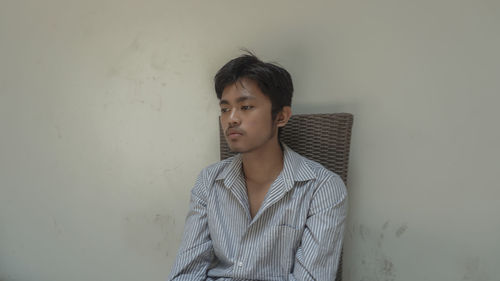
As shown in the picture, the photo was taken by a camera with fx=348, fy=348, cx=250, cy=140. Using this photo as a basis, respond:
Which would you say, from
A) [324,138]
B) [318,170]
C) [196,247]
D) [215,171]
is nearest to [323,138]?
[324,138]

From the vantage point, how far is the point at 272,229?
116cm

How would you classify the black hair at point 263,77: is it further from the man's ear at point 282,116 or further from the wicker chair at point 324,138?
the wicker chair at point 324,138

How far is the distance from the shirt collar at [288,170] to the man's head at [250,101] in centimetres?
11

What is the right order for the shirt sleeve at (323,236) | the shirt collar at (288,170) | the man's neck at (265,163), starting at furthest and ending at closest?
the man's neck at (265,163) → the shirt collar at (288,170) → the shirt sleeve at (323,236)

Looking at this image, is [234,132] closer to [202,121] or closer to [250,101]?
[250,101]

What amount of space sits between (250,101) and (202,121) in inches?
22.4

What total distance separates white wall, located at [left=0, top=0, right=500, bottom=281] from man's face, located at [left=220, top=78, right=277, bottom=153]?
1.27 feet

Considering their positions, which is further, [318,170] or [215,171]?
[215,171]

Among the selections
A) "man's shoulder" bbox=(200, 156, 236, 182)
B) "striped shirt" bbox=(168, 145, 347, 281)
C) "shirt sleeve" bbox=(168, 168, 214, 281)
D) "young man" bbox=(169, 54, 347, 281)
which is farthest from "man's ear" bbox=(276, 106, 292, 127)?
"shirt sleeve" bbox=(168, 168, 214, 281)

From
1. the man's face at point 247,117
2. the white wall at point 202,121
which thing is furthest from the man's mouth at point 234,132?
the white wall at point 202,121

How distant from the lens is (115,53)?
1.80m

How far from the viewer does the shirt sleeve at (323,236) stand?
108 centimetres

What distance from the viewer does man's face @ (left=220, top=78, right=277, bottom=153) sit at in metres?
1.19

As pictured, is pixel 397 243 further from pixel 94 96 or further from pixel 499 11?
pixel 94 96
